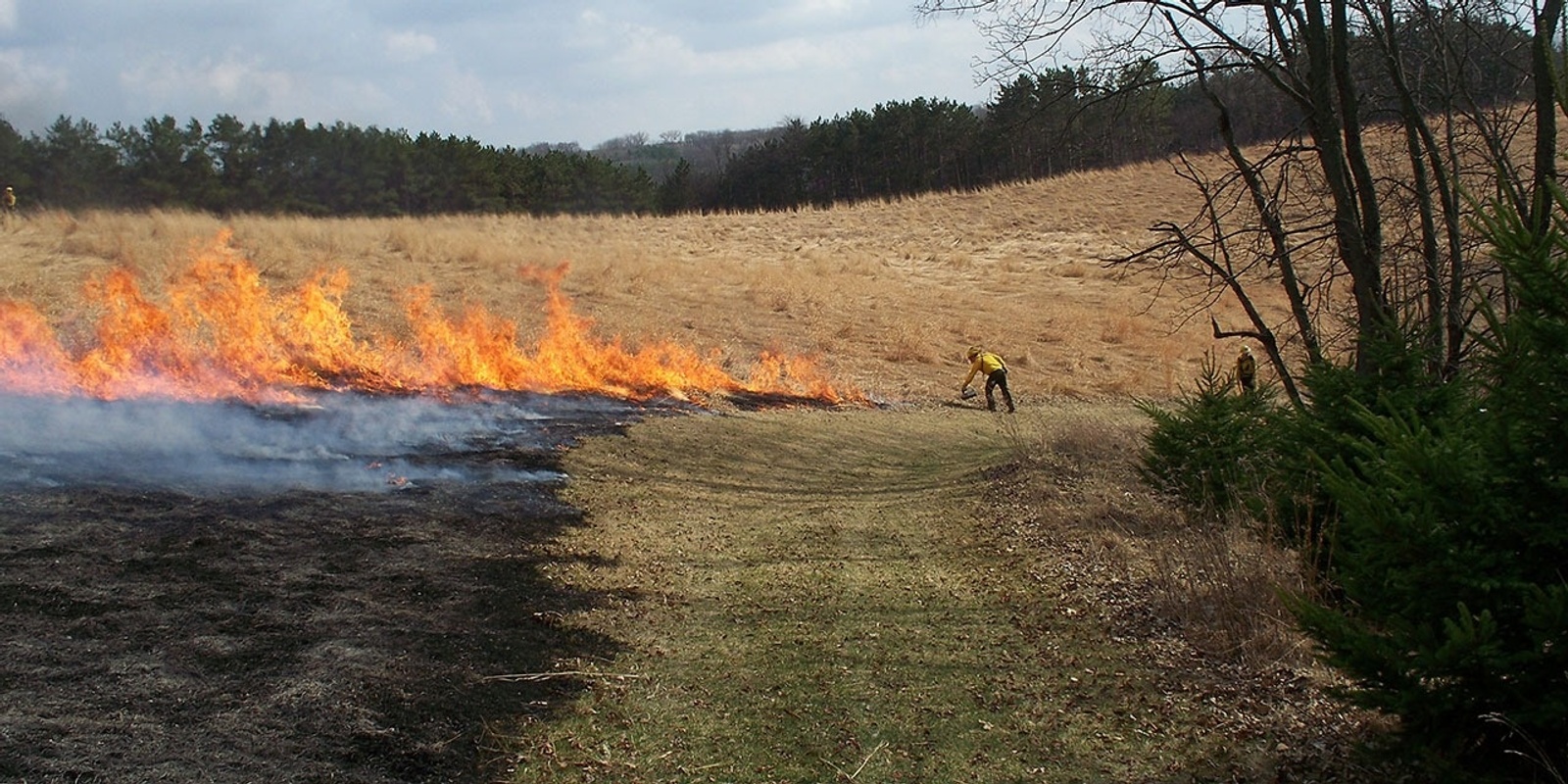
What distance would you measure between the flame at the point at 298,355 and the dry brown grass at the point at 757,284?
1.07 m

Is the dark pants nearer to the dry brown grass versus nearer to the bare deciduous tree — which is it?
the dry brown grass

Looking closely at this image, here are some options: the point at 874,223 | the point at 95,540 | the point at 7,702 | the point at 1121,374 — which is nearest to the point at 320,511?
the point at 95,540

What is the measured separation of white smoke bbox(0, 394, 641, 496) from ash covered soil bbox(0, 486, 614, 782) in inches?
32.9

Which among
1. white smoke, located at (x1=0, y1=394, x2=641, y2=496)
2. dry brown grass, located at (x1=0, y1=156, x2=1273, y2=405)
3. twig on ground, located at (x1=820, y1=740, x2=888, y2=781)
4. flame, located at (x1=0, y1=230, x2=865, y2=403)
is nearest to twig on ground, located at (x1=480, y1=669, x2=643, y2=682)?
twig on ground, located at (x1=820, y1=740, x2=888, y2=781)

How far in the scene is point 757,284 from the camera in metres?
33.4

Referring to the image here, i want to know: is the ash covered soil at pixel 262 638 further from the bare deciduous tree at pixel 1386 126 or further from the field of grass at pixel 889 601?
the bare deciduous tree at pixel 1386 126

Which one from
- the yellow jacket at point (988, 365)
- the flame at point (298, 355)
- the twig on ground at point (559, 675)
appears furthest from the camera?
the yellow jacket at point (988, 365)

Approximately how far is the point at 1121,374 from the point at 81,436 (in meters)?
23.1

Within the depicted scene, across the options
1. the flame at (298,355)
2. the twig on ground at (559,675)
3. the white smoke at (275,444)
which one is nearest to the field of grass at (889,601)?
the twig on ground at (559,675)

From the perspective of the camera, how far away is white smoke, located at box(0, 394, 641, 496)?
8953 millimetres

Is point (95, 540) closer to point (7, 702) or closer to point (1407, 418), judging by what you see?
point (7, 702)

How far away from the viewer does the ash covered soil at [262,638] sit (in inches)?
185

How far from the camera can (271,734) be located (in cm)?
488

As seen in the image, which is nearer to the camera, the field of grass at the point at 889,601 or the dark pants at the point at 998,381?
the field of grass at the point at 889,601
